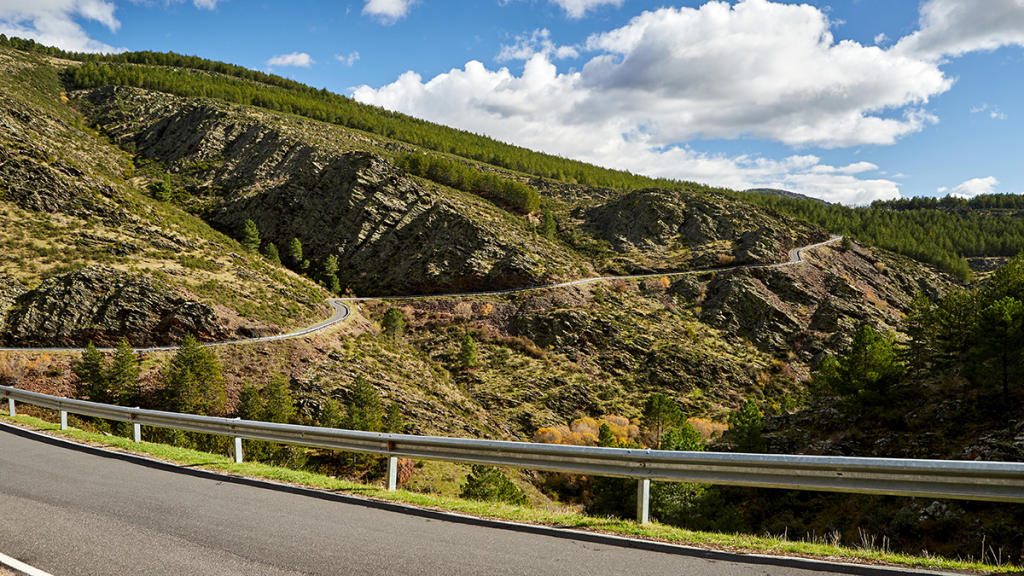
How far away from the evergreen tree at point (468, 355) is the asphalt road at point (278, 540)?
1945 inches

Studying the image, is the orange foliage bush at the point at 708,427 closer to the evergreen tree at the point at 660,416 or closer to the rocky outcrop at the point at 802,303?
the evergreen tree at the point at 660,416

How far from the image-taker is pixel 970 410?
2430cm

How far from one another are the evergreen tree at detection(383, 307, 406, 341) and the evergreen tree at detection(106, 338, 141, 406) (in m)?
29.7

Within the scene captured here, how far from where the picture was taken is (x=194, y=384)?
34125mm

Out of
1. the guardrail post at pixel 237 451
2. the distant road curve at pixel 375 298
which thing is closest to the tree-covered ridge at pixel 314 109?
the distant road curve at pixel 375 298

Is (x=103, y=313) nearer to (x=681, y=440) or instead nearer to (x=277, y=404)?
(x=277, y=404)

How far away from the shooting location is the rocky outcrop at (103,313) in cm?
3906

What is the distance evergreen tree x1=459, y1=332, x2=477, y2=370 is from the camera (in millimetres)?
58175

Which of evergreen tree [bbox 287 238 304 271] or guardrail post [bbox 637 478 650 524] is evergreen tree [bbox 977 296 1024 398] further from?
evergreen tree [bbox 287 238 304 271]

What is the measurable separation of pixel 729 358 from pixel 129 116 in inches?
5592

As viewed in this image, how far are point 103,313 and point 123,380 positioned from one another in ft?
42.0

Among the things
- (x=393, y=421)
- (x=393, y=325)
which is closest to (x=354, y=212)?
(x=393, y=325)

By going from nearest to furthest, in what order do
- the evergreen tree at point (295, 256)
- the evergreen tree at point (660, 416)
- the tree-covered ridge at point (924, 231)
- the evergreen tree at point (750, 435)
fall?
1. the evergreen tree at point (750, 435)
2. the evergreen tree at point (660, 416)
3. the evergreen tree at point (295, 256)
4. the tree-covered ridge at point (924, 231)

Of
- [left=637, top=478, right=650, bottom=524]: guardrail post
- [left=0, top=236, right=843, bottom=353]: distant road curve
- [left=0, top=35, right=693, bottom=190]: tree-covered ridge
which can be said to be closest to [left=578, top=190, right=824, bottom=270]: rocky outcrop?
[left=0, top=236, right=843, bottom=353]: distant road curve
